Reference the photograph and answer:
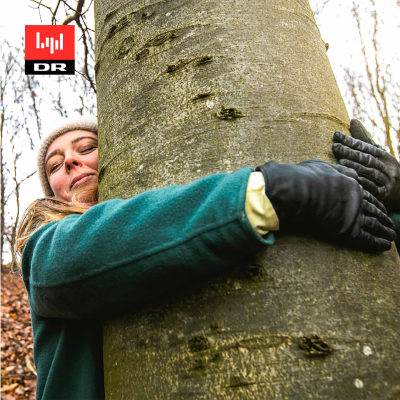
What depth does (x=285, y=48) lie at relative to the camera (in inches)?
45.9

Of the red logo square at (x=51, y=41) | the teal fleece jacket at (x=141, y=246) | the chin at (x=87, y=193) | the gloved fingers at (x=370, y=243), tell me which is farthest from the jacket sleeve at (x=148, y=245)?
the red logo square at (x=51, y=41)

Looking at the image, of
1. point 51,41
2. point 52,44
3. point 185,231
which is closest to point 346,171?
point 185,231

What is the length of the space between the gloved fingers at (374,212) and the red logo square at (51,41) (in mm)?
3514

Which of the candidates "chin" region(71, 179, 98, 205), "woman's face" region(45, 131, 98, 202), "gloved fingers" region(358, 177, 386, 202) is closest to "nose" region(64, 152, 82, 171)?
"woman's face" region(45, 131, 98, 202)

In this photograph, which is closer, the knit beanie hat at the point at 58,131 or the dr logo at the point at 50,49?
the knit beanie hat at the point at 58,131

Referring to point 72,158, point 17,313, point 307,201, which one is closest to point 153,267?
point 307,201

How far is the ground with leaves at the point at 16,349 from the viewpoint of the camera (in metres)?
5.07

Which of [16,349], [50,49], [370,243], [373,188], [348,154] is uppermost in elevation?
[50,49]

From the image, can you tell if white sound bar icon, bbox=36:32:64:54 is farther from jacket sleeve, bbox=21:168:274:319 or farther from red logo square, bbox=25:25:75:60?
jacket sleeve, bbox=21:168:274:319

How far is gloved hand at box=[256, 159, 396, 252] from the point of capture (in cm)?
86

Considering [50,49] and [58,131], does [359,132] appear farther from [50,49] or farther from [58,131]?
[50,49]

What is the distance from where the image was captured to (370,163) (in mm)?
1125

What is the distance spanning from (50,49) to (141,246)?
159 inches

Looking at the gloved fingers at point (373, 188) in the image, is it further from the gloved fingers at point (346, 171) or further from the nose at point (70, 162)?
the nose at point (70, 162)
